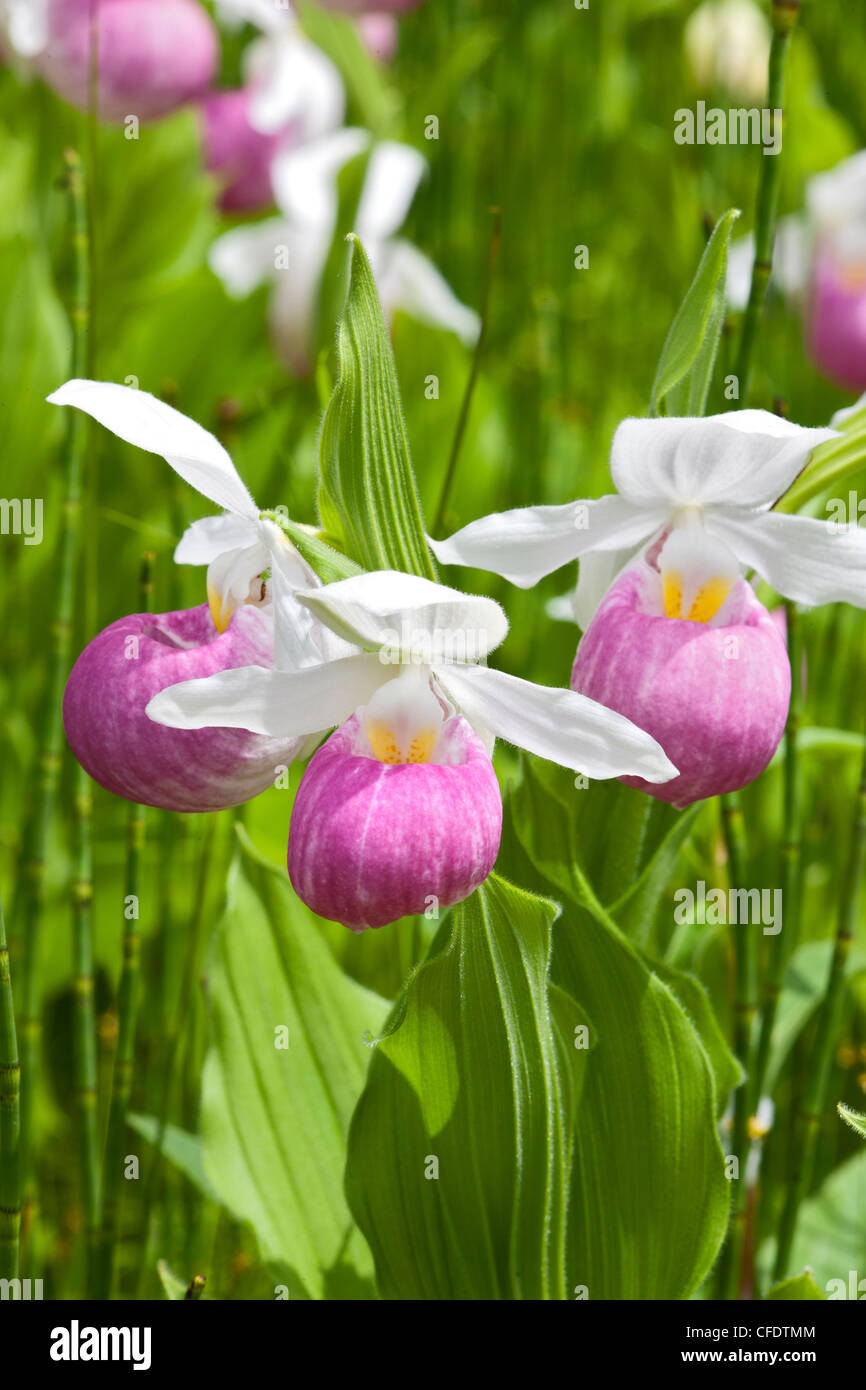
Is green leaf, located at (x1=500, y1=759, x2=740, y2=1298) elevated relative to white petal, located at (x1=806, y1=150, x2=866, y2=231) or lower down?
lower down

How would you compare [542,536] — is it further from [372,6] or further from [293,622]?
[372,6]

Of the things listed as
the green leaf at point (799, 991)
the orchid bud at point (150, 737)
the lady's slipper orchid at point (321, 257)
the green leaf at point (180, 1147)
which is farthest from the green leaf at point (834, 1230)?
the lady's slipper orchid at point (321, 257)

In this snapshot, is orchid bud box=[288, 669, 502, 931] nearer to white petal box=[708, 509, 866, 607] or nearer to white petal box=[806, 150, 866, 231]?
white petal box=[708, 509, 866, 607]

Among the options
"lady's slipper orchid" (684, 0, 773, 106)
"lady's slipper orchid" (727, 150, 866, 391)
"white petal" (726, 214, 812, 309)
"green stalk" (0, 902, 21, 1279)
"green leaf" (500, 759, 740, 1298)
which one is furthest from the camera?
"lady's slipper orchid" (684, 0, 773, 106)

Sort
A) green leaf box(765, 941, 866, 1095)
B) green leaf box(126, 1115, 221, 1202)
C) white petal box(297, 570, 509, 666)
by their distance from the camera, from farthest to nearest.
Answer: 1. green leaf box(765, 941, 866, 1095)
2. green leaf box(126, 1115, 221, 1202)
3. white petal box(297, 570, 509, 666)

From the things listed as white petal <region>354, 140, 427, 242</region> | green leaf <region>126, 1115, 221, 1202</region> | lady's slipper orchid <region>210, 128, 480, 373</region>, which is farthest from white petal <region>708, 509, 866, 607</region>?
lady's slipper orchid <region>210, 128, 480, 373</region>
